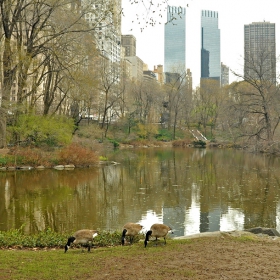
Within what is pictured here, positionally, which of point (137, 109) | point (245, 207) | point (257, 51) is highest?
point (257, 51)

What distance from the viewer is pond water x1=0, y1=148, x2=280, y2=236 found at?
12.0 meters

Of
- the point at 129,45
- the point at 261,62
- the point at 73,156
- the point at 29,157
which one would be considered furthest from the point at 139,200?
the point at 129,45

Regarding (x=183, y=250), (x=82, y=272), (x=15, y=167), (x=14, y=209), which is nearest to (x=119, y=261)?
(x=82, y=272)

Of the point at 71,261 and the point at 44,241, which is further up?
the point at 71,261

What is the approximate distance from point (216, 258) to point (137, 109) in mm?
63947

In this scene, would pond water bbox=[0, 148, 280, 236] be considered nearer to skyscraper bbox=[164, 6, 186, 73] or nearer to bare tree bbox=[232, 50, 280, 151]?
bare tree bbox=[232, 50, 280, 151]

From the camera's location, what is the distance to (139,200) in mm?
15602

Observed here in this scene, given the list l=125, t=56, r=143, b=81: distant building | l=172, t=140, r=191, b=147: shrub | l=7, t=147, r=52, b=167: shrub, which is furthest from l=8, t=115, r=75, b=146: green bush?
l=125, t=56, r=143, b=81: distant building

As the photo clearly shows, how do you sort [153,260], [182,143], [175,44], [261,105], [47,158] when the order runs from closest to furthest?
[153,260] → [47,158] → [261,105] → [182,143] → [175,44]

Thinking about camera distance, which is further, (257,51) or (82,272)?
(257,51)

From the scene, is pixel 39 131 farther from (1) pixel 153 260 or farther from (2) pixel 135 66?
(2) pixel 135 66

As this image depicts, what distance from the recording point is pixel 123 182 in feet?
69.3

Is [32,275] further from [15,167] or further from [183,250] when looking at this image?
[15,167]

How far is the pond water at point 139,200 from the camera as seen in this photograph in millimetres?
12047
